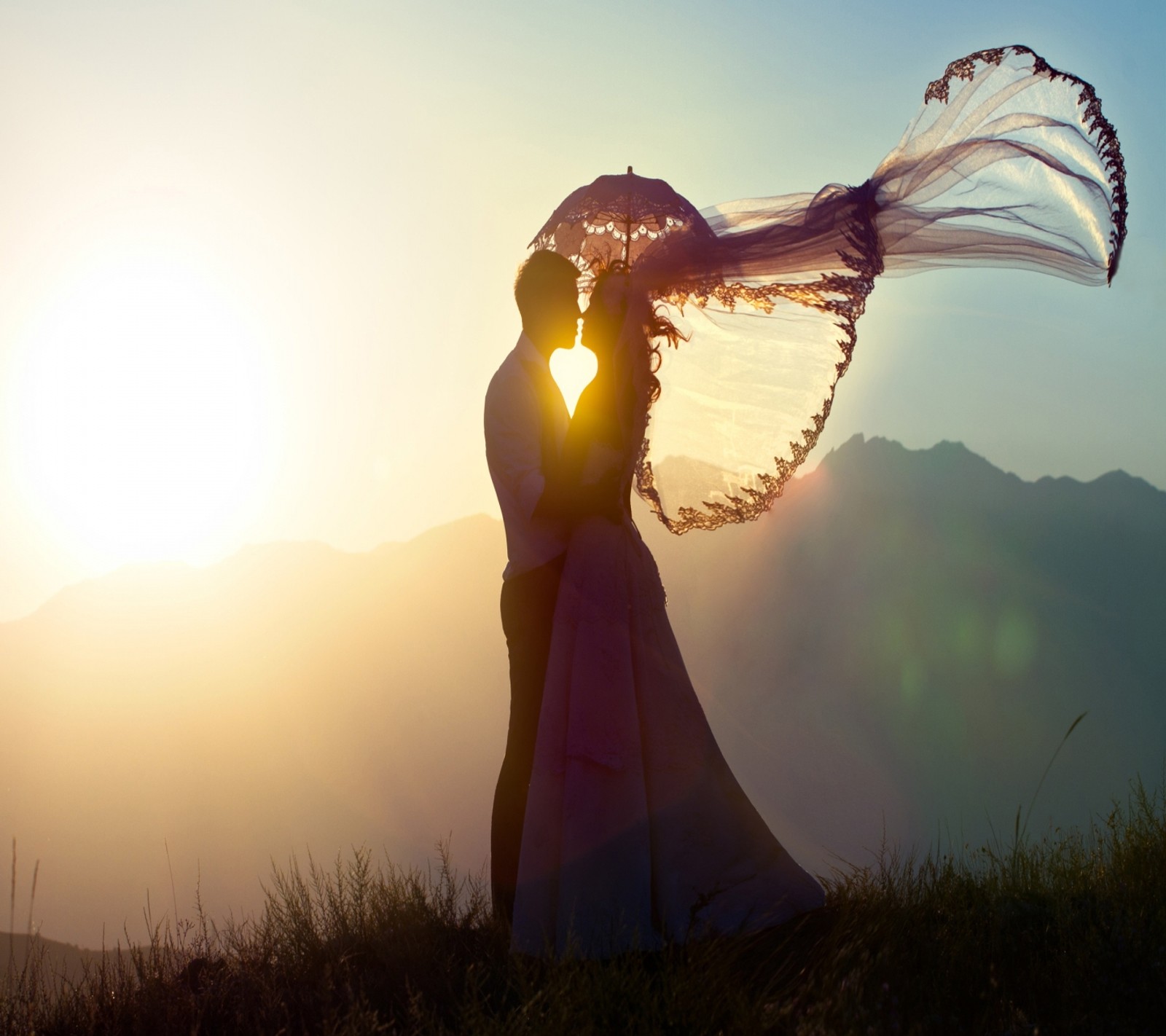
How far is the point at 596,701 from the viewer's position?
396 cm

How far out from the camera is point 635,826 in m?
3.85

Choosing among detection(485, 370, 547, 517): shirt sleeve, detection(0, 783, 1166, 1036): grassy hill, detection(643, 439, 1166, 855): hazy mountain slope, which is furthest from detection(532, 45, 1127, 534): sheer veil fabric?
detection(643, 439, 1166, 855): hazy mountain slope

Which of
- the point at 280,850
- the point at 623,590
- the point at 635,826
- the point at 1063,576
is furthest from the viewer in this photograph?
the point at 1063,576

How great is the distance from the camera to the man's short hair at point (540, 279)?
4207 mm

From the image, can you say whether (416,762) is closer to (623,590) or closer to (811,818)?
(811,818)

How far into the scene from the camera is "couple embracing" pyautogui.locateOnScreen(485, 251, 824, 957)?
150 inches

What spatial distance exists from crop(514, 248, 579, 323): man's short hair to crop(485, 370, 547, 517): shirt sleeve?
0.40m

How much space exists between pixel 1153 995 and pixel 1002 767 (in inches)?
5917

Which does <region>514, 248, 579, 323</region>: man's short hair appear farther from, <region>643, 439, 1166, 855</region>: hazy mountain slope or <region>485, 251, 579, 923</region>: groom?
<region>643, 439, 1166, 855</region>: hazy mountain slope

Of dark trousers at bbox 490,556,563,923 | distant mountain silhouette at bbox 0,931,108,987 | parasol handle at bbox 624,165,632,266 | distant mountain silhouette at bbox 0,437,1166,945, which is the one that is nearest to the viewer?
distant mountain silhouette at bbox 0,931,108,987

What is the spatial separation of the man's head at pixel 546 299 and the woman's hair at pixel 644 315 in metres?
0.19

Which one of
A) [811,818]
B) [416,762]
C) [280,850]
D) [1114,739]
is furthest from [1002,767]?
[280,850]

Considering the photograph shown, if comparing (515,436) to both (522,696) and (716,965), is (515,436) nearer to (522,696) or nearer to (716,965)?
(522,696)

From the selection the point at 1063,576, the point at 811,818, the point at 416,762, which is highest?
the point at 1063,576
